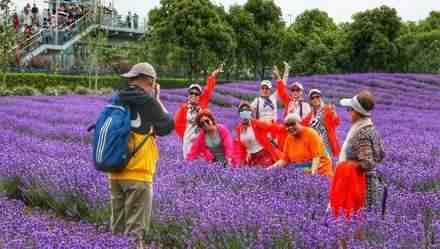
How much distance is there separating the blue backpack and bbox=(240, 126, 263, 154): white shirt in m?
→ 3.42

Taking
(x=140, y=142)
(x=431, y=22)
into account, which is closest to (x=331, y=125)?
(x=140, y=142)

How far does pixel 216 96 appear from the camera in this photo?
2223 cm

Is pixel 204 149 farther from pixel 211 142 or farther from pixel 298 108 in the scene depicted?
pixel 298 108

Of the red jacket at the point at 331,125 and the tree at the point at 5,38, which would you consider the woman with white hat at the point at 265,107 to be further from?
the tree at the point at 5,38

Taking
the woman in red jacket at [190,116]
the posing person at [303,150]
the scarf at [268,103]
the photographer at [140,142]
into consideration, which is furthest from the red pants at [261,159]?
the photographer at [140,142]

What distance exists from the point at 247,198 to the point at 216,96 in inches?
666

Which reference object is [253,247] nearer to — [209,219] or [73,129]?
[209,219]

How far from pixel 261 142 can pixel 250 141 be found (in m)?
0.13

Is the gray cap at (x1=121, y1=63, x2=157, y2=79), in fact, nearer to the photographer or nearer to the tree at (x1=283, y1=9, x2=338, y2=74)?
the photographer

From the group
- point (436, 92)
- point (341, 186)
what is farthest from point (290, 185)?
point (436, 92)

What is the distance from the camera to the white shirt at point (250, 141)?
7.65 m

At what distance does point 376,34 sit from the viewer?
31.9 meters

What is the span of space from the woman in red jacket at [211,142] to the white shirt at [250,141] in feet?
0.77

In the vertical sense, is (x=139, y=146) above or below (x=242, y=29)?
below
